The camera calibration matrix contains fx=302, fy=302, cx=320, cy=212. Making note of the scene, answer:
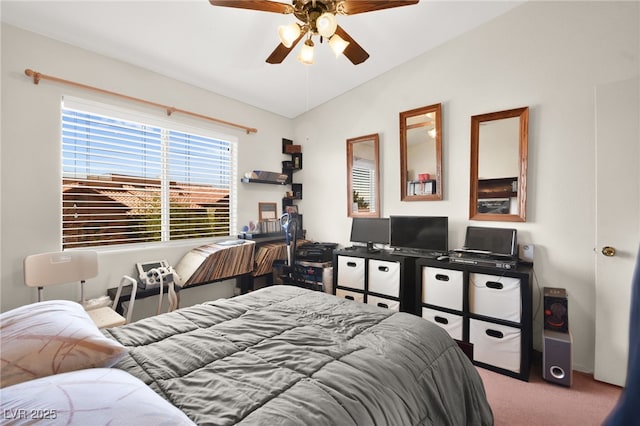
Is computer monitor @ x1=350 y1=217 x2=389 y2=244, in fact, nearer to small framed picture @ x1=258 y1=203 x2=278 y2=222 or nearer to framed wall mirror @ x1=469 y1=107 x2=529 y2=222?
framed wall mirror @ x1=469 y1=107 x2=529 y2=222

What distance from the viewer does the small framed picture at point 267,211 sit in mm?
4038

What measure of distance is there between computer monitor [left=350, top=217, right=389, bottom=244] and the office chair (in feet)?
7.99

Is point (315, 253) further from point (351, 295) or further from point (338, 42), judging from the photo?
point (338, 42)

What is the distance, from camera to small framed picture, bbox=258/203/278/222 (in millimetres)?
4038

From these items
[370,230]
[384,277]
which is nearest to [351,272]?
[384,277]

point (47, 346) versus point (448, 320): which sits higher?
point (47, 346)

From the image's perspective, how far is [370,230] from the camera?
3572 mm

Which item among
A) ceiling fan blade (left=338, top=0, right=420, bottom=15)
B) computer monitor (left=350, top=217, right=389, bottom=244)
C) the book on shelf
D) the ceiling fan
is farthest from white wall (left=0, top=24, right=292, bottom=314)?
the book on shelf

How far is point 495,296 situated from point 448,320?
47cm

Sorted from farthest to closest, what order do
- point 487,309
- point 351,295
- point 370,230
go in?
point 370,230 → point 351,295 → point 487,309

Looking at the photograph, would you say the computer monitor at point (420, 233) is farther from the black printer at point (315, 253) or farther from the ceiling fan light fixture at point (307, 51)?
the ceiling fan light fixture at point (307, 51)

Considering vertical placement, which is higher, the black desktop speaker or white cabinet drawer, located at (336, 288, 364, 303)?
the black desktop speaker

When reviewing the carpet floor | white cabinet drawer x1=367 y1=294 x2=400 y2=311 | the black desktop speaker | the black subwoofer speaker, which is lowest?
the carpet floor

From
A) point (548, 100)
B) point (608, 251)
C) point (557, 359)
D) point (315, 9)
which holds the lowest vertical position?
point (557, 359)
